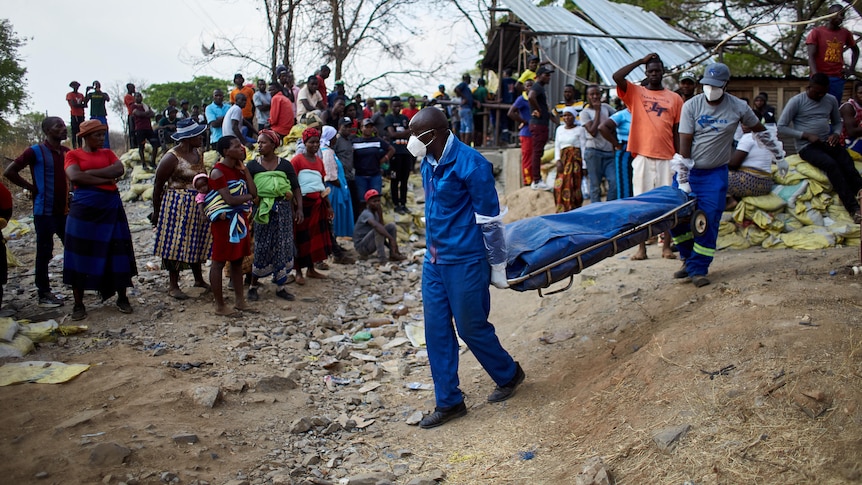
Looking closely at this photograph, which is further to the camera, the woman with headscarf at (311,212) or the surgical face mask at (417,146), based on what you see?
the woman with headscarf at (311,212)

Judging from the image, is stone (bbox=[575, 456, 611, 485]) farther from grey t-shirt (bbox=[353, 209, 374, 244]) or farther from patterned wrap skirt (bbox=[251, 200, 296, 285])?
grey t-shirt (bbox=[353, 209, 374, 244])

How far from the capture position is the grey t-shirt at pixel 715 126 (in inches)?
208

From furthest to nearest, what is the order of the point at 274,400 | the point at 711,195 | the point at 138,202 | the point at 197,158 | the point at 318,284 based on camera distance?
the point at 138,202
the point at 318,284
the point at 197,158
the point at 711,195
the point at 274,400

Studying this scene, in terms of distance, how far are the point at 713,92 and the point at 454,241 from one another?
2728 mm

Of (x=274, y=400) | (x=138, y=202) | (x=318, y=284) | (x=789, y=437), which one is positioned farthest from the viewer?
(x=138, y=202)

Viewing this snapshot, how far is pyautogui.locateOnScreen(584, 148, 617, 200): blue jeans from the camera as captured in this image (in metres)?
7.98

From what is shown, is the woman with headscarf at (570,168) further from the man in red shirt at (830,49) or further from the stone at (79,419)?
the stone at (79,419)

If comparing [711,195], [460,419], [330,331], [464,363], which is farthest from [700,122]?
[330,331]

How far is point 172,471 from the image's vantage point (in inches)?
136

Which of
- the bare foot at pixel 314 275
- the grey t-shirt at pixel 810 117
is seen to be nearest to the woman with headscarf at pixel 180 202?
the bare foot at pixel 314 275

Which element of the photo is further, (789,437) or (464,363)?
(464,363)

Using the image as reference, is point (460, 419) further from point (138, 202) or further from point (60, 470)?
point (138, 202)

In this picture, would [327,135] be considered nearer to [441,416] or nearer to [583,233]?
[583,233]

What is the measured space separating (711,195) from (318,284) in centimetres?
443
